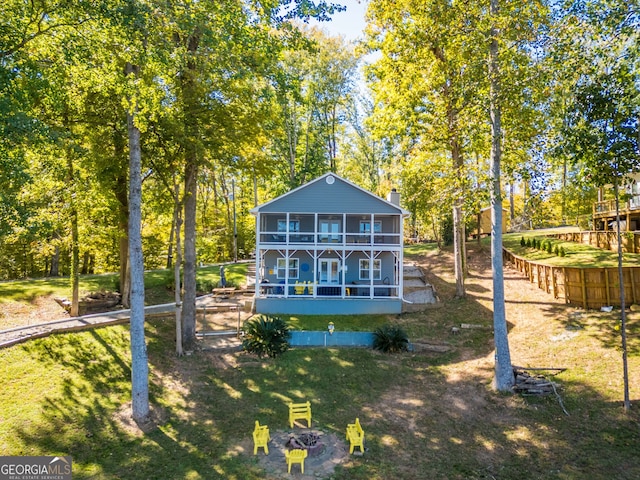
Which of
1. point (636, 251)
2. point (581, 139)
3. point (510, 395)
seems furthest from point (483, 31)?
point (636, 251)

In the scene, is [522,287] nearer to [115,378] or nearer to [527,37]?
[527,37]

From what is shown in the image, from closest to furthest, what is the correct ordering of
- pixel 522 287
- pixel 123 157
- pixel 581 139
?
1. pixel 581 139
2. pixel 123 157
3. pixel 522 287

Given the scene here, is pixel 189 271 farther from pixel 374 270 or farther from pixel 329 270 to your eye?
pixel 374 270

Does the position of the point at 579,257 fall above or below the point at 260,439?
above

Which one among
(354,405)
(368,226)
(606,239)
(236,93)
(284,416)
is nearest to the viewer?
(284,416)

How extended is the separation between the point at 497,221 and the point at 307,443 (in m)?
8.66

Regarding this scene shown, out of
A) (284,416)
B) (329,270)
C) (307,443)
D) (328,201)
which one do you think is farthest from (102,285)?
(307,443)

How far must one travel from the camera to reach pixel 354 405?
11.0 metres

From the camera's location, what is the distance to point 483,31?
11320 millimetres

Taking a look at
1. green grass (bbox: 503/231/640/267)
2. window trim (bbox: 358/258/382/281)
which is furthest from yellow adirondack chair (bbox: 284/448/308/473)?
green grass (bbox: 503/231/640/267)

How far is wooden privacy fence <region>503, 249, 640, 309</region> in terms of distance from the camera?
14.3 m

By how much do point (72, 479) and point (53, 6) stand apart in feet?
34.6

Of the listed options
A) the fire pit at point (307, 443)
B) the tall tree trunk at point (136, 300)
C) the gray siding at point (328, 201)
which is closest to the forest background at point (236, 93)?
the tall tree trunk at point (136, 300)

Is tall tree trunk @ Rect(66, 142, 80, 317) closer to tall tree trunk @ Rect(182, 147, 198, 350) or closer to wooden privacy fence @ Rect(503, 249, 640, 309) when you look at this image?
tall tree trunk @ Rect(182, 147, 198, 350)
